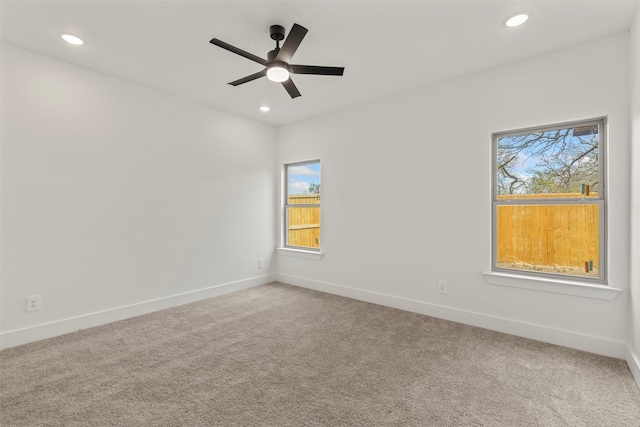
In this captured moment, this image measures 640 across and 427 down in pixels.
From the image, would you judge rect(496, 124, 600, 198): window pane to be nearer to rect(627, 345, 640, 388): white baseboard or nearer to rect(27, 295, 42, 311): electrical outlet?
rect(627, 345, 640, 388): white baseboard

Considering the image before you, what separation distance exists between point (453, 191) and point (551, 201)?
0.84 m

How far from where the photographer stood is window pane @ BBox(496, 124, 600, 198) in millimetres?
2625

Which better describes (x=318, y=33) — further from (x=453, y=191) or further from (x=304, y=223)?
(x=304, y=223)

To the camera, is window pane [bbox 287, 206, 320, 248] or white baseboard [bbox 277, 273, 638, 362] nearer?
white baseboard [bbox 277, 273, 638, 362]

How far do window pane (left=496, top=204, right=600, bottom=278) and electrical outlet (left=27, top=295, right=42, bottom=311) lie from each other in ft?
14.3

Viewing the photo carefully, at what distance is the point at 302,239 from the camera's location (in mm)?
4809

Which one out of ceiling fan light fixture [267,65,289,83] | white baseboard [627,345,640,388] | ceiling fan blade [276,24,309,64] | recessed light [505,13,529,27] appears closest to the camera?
ceiling fan blade [276,24,309,64]

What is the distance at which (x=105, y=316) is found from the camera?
10.3ft

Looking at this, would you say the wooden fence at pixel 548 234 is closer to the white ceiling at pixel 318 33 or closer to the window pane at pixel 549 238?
the window pane at pixel 549 238

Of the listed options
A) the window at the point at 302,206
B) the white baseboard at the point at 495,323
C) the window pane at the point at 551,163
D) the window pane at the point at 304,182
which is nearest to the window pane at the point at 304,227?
the window at the point at 302,206

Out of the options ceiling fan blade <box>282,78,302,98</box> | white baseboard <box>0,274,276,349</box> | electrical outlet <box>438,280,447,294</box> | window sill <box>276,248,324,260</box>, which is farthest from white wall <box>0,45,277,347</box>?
electrical outlet <box>438,280,447,294</box>

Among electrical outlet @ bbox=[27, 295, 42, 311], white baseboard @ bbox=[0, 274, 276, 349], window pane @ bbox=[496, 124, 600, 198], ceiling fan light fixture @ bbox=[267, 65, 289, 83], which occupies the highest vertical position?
ceiling fan light fixture @ bbox=[267, 65, 289, 83]

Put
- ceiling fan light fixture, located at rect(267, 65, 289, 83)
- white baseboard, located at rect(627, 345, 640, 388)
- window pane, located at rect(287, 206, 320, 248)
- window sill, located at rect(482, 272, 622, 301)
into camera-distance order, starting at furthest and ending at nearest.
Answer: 1. window pane, located at rect(287, 206, 320, 248)
2. window sill, located at rect(482, 272, 622, 301)
3. ceiling fan light fixture, located at rect(267, 65, 289, 83)
4. white baseboard, located at rect(627, 345, 640, 388)

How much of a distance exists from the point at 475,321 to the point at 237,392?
2.39 metres
